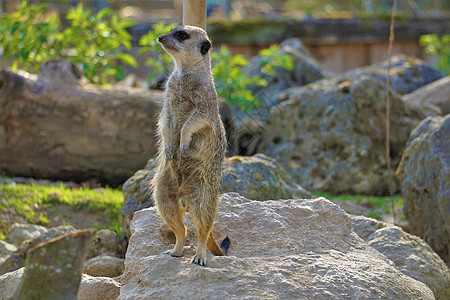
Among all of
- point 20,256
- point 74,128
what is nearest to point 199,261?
point 20,256

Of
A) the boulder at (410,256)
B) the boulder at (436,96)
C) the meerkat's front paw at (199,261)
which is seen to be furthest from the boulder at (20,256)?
the boulder at (436,96)

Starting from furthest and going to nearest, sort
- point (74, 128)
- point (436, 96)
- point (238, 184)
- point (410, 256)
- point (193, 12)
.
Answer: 1. point (436, 96)
2. point (74, 128)
3. point (238, 184)
4. point (193, 12)
5. point (410, 256)

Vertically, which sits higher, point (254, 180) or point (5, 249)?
point (254, 180)

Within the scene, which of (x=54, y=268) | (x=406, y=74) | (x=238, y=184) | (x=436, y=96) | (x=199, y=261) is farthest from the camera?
(x=406, y=74)

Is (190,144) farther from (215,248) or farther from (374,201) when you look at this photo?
(374,201)

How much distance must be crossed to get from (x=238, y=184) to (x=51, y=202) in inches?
91.8

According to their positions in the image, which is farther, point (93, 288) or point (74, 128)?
point (74, 128)

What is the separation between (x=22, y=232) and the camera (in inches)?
224

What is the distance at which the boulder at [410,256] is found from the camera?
14.6 feet

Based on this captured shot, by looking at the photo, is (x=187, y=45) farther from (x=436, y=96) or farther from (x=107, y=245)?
(x=436, y=96)

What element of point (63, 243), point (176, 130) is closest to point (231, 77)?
point (176, 130)

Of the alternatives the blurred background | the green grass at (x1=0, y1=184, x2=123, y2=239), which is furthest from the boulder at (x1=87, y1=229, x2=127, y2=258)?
the blurred background

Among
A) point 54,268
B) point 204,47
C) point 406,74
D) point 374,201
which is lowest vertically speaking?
point 374,201

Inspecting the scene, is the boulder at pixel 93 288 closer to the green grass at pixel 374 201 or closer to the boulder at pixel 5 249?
the boulder at pixel 5 249
